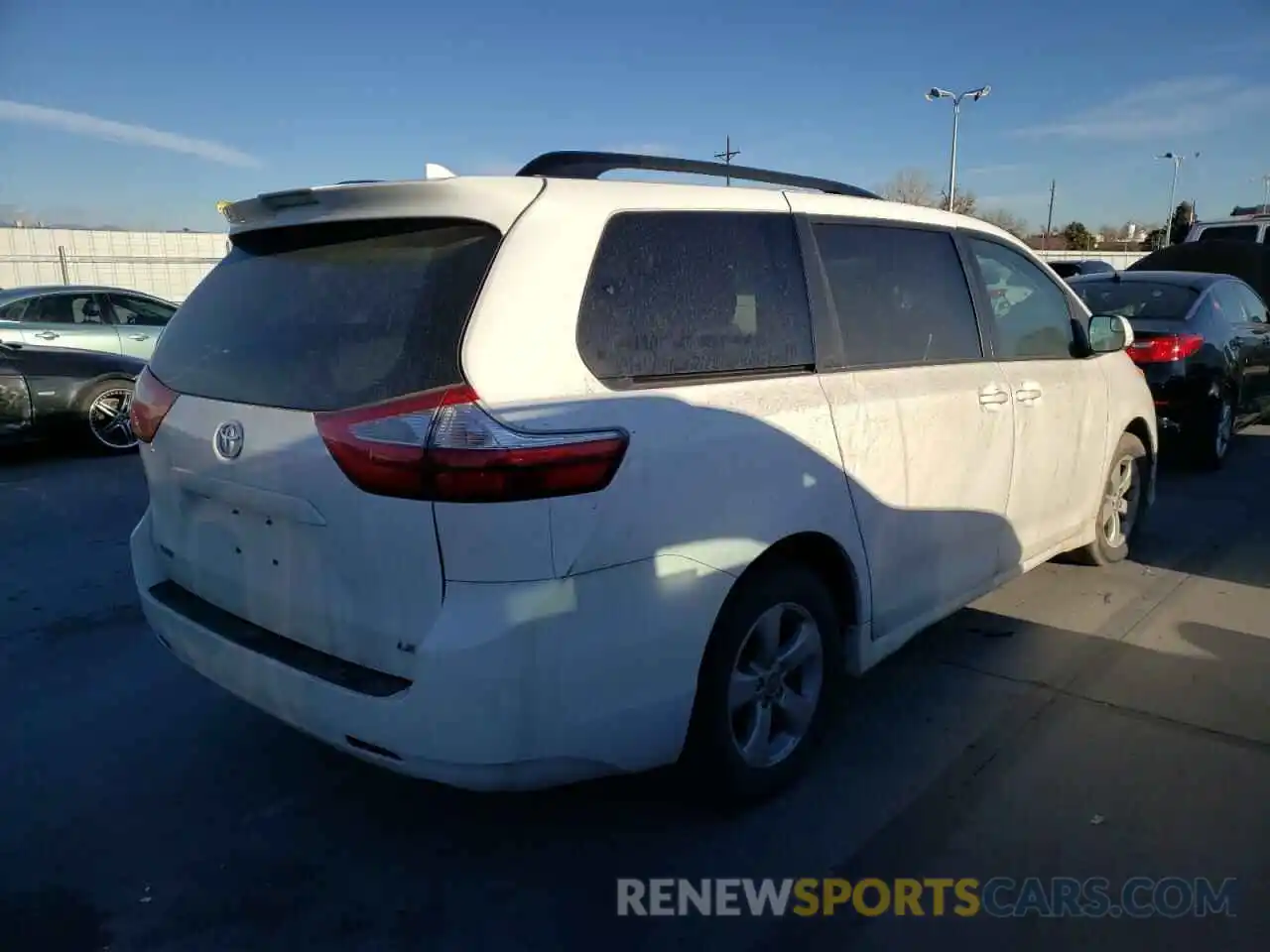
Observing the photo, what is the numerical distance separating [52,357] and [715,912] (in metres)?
8.10

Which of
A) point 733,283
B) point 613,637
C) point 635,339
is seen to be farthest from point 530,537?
point 733,283

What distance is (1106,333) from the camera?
14.8ft

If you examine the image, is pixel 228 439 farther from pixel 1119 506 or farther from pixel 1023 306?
pixel 1119 506

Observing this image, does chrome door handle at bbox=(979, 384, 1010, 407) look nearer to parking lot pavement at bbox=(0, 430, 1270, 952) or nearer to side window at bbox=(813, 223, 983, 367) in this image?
side window at bbox=(813, 223, 983, 367)

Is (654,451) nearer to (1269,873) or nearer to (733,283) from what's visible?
(733,283)

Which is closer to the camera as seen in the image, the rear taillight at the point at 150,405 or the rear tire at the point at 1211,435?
the rear taillight at the point at 150,405

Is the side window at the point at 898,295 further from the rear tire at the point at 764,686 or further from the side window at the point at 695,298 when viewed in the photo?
the rear tire at the point at 764,686

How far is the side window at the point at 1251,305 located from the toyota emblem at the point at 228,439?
9.08m

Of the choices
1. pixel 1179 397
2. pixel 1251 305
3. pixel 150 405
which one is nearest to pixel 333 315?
pixel 150 405

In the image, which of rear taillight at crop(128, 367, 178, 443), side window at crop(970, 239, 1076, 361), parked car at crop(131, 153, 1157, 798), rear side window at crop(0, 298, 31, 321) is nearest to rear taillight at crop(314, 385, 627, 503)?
parked car at crop(131, 153, 1157, 798)

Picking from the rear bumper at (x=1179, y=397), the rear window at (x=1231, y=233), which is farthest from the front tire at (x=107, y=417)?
the rear window at (x=1231, y=233)

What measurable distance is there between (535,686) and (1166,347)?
22.9ft

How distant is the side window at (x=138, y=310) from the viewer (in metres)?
11.2

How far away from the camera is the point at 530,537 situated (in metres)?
2.14
